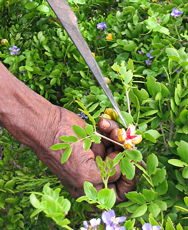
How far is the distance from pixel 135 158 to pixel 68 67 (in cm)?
77

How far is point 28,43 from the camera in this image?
162 centimetres

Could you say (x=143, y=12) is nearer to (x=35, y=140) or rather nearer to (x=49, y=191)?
(x=35, y=140)

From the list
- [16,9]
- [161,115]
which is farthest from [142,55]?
[16,9]

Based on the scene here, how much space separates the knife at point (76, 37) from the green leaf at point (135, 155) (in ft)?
0.76

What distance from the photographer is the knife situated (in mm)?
1089

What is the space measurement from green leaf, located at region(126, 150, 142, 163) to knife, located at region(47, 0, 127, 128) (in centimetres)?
23

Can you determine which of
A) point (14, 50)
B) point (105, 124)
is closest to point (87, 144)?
point (105, 124)

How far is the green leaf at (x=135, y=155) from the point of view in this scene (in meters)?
0.87

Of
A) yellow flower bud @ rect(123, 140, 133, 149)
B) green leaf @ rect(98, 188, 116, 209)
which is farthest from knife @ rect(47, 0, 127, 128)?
green leaf @ rect(98, 188, 116, 209)

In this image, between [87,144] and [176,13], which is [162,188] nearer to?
[87,144]

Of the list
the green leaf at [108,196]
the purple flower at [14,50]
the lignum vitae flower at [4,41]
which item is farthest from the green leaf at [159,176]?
the lignum vitae flower at [4,41]

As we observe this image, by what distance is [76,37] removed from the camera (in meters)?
1.10

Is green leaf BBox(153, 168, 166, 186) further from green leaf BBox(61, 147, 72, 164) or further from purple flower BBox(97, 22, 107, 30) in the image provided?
purple flower BBox(97, 22, 107, 30)

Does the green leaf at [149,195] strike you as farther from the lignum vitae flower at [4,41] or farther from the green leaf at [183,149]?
Answer: the lignum vitae flower at [4,41]
